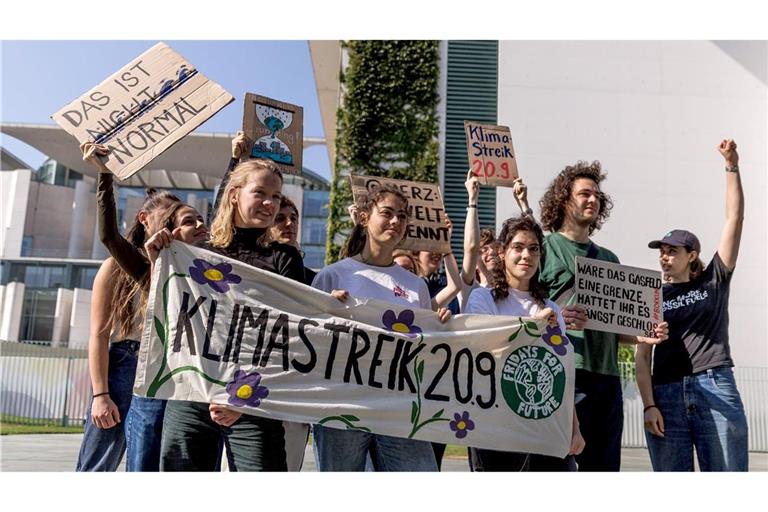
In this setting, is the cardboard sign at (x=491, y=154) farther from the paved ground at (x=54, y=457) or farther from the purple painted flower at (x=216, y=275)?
the paved ground at (x=54, y=457)

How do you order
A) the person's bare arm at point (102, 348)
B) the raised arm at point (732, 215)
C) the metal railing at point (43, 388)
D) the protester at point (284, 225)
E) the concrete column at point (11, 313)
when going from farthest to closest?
the concrete column at point (11, 313) → the metal railing at point (43, 388) → the protester at point (284, 225) → the raised arm at point (732, 215) → the person's bare arm at point (102, 348)

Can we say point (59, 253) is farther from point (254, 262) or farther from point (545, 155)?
point (254, 262)

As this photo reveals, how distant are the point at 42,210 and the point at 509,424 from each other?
143 ft

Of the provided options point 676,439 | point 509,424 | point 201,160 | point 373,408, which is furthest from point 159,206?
point 201,160

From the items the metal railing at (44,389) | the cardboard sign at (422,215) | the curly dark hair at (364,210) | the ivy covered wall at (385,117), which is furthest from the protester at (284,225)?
the metal railing at (44,389)

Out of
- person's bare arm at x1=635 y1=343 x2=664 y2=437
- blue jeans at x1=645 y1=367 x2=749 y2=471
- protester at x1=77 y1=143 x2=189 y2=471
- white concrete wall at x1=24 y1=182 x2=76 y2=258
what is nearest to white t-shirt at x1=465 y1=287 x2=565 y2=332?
person's bare arm at x1=635 y1=343 x2=664 y2=437

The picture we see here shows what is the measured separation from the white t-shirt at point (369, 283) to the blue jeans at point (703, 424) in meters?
1.66

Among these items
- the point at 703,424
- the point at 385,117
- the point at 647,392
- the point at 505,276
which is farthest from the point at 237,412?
the point at 385,117

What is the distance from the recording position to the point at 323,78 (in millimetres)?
18484

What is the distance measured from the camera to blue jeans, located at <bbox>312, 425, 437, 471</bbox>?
3.53 meters

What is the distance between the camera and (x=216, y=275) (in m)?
3.47

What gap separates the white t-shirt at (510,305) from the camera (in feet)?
13.2

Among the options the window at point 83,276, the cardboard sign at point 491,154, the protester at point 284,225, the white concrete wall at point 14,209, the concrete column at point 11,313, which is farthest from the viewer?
the white concrete wall at point 14,209

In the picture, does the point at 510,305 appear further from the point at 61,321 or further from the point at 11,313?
the point at 11,313
